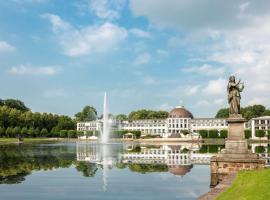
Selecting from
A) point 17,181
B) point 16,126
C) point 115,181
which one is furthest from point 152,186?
point 16,126

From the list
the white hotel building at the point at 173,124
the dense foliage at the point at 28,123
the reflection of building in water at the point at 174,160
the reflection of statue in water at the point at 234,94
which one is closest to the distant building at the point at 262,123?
the white hotel building at the point at 173,124

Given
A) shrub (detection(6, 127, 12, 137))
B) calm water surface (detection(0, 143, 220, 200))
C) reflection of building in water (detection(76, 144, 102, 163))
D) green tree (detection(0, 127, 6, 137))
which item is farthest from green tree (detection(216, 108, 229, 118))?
calm water surface (detection(0, 143, 220, 200))

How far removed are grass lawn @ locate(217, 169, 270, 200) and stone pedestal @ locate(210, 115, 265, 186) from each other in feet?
16.7

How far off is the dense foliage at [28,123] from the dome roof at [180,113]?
144ft

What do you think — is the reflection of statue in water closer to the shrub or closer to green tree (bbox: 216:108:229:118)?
the shrub

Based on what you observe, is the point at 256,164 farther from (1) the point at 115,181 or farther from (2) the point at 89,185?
(2) the point at 89,185

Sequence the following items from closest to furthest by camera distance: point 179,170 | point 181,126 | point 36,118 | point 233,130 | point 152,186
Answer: point 152,186
point 233,130
point 179,170
point 36,118
point 181,126

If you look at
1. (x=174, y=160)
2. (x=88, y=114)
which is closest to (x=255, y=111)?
(x=88, y=114)

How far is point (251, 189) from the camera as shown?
11.2 meters

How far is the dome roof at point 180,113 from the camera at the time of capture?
6043 inches

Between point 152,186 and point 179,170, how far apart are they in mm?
6620

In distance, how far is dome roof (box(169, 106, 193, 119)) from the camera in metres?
154

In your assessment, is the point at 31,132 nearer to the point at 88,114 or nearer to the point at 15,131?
the point at 15,131

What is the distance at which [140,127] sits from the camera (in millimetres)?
156750
